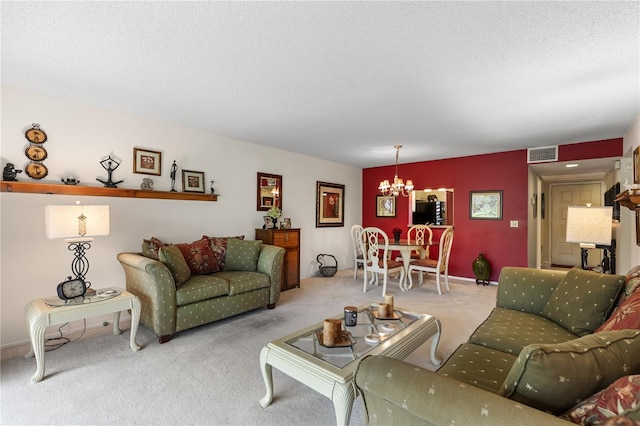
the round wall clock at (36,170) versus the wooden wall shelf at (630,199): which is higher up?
the round wall clock at (36,170)

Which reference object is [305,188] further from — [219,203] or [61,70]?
[61,70]

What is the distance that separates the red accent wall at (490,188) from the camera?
194 inches

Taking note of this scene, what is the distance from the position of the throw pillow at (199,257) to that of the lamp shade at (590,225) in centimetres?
371

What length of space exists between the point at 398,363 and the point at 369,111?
274 centimetres

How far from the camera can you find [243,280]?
132 inches

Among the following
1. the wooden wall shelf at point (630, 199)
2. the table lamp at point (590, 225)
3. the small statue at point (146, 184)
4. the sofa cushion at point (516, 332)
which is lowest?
the sofa cushion at point (516, 332)

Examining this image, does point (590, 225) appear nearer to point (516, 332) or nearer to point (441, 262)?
point (516, 332)

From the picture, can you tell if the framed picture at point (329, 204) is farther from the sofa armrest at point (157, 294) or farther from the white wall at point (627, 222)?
the white wall at point (627, 222)

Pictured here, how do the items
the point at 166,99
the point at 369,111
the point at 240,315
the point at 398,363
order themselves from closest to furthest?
the point at 398,363 < the point at 166,99 < the point at 369,111 < the point at 240,315

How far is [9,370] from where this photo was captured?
2.22 metres

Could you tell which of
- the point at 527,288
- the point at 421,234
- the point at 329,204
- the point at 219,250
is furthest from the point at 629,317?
the point at 329,204


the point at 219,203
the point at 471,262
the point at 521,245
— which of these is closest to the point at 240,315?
the point at 219,203

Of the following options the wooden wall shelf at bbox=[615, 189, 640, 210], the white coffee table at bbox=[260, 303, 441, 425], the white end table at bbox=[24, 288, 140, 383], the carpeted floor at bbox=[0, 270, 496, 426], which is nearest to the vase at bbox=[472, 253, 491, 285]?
the carpeted floor at bbox=[0, 270, 496, 426]

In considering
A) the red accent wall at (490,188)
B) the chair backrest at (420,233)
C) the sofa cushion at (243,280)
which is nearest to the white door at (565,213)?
the red accent wall at (490,188)
